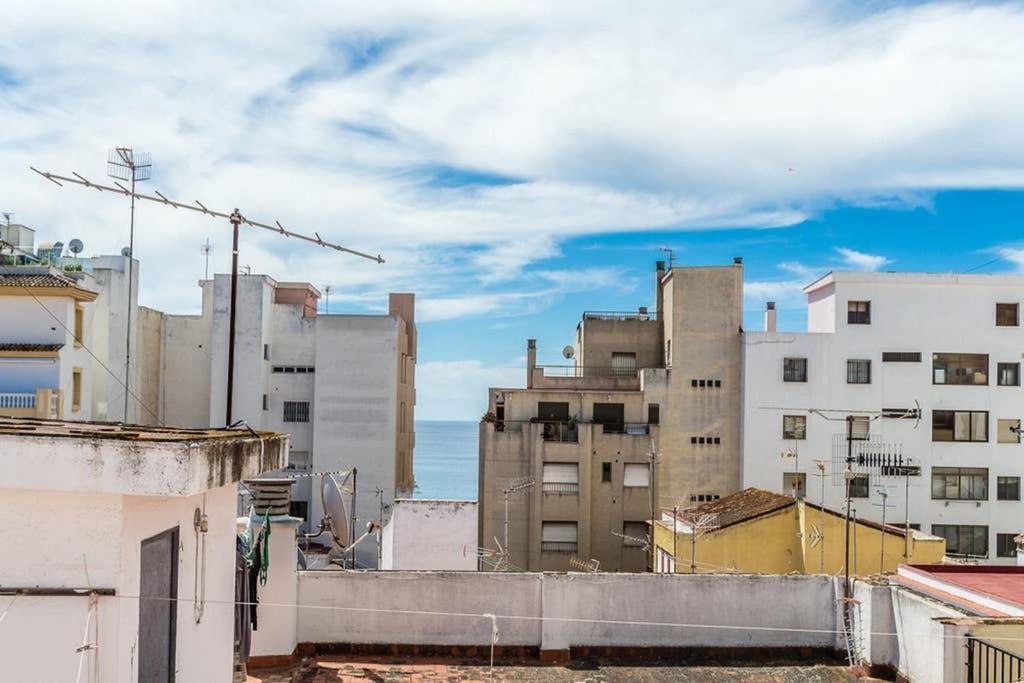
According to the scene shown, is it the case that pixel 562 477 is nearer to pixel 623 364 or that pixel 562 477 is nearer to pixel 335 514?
pixel 623 364

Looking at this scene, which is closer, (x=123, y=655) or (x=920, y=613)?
(x=123, y=655)

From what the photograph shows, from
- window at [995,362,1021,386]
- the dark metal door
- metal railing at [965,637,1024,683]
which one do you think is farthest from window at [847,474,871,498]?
the dark metal door

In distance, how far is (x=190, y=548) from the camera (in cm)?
706

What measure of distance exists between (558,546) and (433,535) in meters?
18.1

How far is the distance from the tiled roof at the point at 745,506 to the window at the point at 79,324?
77.4 feet

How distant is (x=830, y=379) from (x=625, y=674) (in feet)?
104

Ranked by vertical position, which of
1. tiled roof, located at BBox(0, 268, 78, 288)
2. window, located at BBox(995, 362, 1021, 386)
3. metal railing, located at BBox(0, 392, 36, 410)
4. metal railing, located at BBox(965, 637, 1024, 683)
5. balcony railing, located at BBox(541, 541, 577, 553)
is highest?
tiled roof, located at BBox(0, 268, 78, 288)

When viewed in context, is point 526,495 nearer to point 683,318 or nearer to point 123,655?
point 683,318

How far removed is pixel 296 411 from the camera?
4662 centimetres

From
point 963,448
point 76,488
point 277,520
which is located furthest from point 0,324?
point 963,448

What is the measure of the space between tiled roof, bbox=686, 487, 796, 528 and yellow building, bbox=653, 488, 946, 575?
0.04 metres

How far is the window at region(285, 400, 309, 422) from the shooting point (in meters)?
46.6

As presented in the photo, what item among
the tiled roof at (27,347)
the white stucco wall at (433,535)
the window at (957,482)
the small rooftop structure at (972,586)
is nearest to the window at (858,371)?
the window at (957,482)

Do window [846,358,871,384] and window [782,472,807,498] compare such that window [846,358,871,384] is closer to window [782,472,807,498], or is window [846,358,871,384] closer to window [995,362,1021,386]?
window [782,472,807,498]
